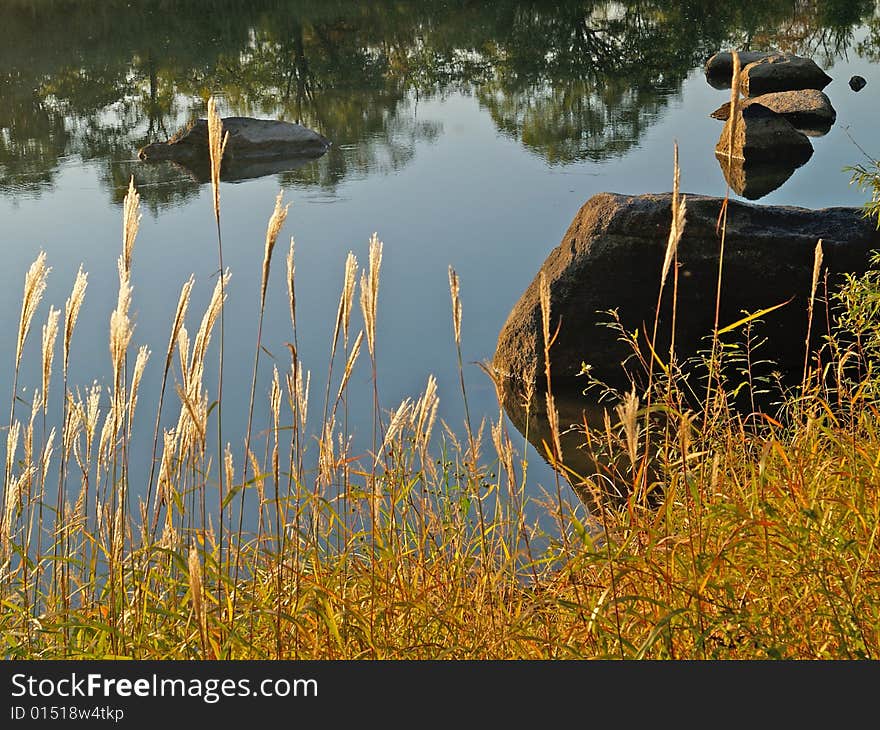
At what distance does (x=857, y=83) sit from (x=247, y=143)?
9.01 m

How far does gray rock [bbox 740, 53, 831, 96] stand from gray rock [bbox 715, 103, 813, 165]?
140 inches

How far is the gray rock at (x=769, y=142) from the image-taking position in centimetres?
1194

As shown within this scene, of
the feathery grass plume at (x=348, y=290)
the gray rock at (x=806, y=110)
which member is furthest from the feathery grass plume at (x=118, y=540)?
the gray rock at (x=806, y=110)

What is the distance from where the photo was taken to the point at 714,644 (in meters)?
2.25

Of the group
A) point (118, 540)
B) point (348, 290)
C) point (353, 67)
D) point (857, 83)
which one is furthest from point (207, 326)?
point (353, 67)

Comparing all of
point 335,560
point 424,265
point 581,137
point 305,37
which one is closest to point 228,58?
point 305,37

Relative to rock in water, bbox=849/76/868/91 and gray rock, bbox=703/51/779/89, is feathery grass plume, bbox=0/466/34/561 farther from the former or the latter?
gray rock, bbox=703/51/779/89

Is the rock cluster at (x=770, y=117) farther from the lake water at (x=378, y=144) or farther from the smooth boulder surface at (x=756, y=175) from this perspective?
the lake water at (x=378, y=144)

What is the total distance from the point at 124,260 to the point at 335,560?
1.22m

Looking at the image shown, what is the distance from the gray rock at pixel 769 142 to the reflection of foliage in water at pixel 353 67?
133 centimetres

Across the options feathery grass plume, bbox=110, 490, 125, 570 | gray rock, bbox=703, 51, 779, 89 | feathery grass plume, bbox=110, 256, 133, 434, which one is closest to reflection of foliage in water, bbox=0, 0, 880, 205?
gray rock, bbox=703, 51, 779, 89

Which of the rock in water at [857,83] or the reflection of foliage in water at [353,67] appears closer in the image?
the reflection of foliage in water at [353,67]

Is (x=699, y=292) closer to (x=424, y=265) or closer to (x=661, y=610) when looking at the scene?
(x=424, y=265)

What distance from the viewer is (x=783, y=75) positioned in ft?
51.4
